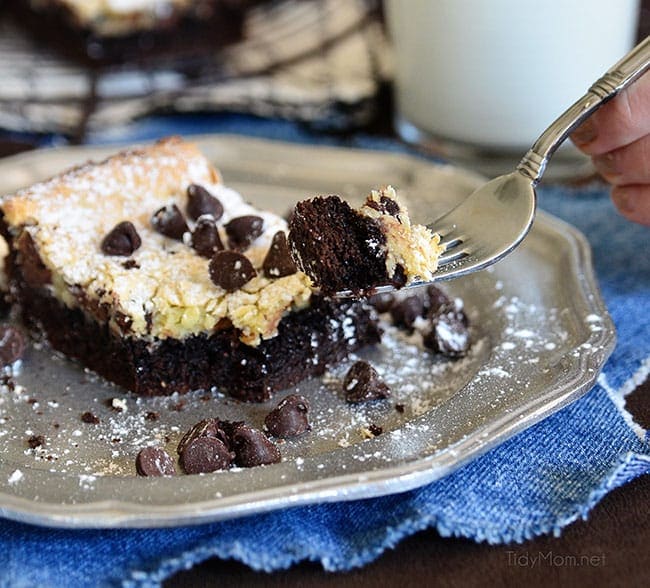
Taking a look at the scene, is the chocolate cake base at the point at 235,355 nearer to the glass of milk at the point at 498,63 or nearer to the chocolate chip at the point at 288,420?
the chocolate chip at the point at 288,420

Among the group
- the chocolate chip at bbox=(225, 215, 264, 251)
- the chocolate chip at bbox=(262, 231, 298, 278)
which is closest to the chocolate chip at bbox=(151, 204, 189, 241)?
the chocolate chip at bbox=(225, 215, 264, 251)

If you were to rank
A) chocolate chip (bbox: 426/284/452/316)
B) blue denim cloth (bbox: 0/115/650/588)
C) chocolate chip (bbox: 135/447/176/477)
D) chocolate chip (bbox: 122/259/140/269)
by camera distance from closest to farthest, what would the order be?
blue denim cloth (bbox: 0/115/650/588) → chocolate chip (bbox: 135/447/176/477) → chocolate chip (bbox: 122/259/140/269) → chocolate chip (bbox: 426/284/452/316)

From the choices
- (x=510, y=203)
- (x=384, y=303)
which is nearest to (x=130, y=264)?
(x=384, y=303)

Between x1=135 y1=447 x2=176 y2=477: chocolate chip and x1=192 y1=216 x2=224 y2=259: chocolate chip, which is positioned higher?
x1=192 y1=216 x2=224 y2=259: chocolate chip

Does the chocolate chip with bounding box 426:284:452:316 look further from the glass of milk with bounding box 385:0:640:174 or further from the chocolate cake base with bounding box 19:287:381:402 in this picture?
the glass of milk with bounding box 385:0:640:174

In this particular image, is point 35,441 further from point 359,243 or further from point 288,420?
point 359,243

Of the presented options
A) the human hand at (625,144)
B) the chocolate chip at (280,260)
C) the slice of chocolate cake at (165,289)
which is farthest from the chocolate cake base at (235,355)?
the human hand at (625,144)

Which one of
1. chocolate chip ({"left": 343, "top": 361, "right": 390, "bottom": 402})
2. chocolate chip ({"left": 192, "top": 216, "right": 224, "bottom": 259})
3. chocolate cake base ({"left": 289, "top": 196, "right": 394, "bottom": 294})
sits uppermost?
chocolate cake base ({"left": 289, "top": 196, "right": 394, "bottom": 294})
